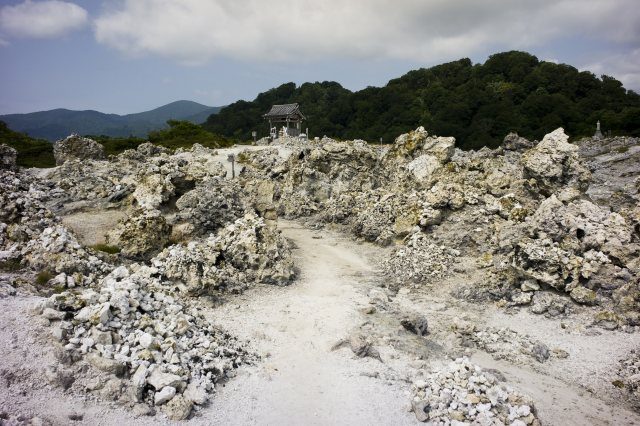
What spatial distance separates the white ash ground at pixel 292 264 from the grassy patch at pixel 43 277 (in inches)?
7.2

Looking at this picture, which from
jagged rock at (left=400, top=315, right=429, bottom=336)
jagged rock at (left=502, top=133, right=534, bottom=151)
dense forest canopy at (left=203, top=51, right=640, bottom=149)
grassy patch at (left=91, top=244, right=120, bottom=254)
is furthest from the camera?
dense forest canopy at (left=203, top=51, right=640, bottom=149)

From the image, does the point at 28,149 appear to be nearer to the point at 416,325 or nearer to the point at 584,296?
the point at 416,325

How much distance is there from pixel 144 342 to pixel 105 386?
3.77 ft

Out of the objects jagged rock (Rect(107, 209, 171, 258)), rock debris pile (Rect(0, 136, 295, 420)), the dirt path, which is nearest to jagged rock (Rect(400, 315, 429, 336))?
the dirt path

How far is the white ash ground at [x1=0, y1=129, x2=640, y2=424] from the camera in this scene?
9.00 metres

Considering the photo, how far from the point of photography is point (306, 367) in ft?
33.3

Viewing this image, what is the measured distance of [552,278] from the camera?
13.7m

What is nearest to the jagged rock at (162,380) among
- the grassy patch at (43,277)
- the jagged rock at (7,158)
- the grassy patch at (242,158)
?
the grassy patch at (43,277)

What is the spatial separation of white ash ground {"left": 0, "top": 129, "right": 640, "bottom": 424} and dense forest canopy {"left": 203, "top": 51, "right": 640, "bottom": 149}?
37248mm

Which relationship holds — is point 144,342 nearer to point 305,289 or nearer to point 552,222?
point 305,289

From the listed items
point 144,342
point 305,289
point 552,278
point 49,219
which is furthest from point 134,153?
point 552,278

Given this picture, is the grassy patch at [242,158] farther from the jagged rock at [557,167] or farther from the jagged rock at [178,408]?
the jagged rock at [178,408]

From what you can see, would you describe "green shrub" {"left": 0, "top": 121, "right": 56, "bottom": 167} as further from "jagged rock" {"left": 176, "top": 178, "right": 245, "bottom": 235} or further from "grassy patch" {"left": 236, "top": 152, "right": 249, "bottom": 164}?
"jagged rock" {"left": 176, "top": 178, "right": 245, "bottom": 235}

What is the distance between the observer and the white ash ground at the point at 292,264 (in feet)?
29.5
